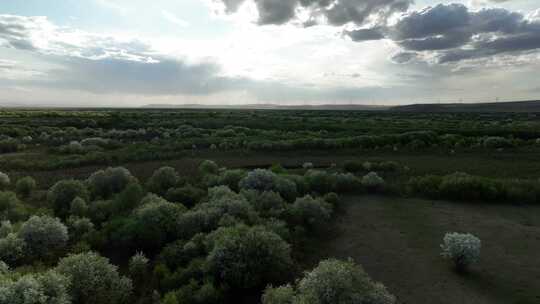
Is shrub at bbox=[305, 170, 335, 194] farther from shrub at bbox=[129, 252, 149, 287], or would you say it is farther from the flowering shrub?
the flowering shrub

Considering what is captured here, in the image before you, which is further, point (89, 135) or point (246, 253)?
point (89, 135)

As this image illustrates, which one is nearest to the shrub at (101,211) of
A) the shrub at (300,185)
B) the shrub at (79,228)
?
the shrub at (79,228)

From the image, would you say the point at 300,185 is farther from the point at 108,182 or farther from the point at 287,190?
the point at 108,182

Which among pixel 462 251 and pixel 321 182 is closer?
pixel 462 251

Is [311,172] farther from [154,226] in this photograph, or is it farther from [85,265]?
[85,265]

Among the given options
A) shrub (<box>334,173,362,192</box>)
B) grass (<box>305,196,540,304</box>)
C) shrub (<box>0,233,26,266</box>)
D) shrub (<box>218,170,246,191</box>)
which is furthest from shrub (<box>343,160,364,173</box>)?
shrub (<box>0,233,26,266</box>)

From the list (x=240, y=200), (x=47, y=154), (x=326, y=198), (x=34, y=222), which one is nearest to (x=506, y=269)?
(x=326, y=198)

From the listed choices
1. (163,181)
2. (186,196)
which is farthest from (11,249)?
(163,181)
